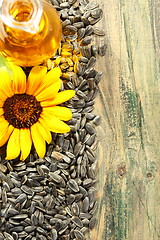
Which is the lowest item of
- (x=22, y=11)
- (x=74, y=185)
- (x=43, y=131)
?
A: (x=74, y=185)

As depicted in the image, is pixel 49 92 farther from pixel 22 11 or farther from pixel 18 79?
pixel 22 11

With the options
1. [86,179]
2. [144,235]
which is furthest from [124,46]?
[144,235]

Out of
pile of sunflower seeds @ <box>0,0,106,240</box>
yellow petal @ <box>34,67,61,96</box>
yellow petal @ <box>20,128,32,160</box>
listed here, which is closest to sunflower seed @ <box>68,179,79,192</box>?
pile of sunflower seeds @ <box>0,0,106,240</box>

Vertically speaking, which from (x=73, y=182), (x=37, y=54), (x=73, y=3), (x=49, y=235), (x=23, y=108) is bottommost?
(x=49, y=235)

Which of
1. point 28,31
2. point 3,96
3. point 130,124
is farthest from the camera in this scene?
point 130,124

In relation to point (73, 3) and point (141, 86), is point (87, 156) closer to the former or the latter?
point (141, 86)

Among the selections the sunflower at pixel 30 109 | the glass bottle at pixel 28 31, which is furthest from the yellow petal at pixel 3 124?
the glass bottle at pixel 28 31

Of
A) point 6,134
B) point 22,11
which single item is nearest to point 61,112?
point 6,134
